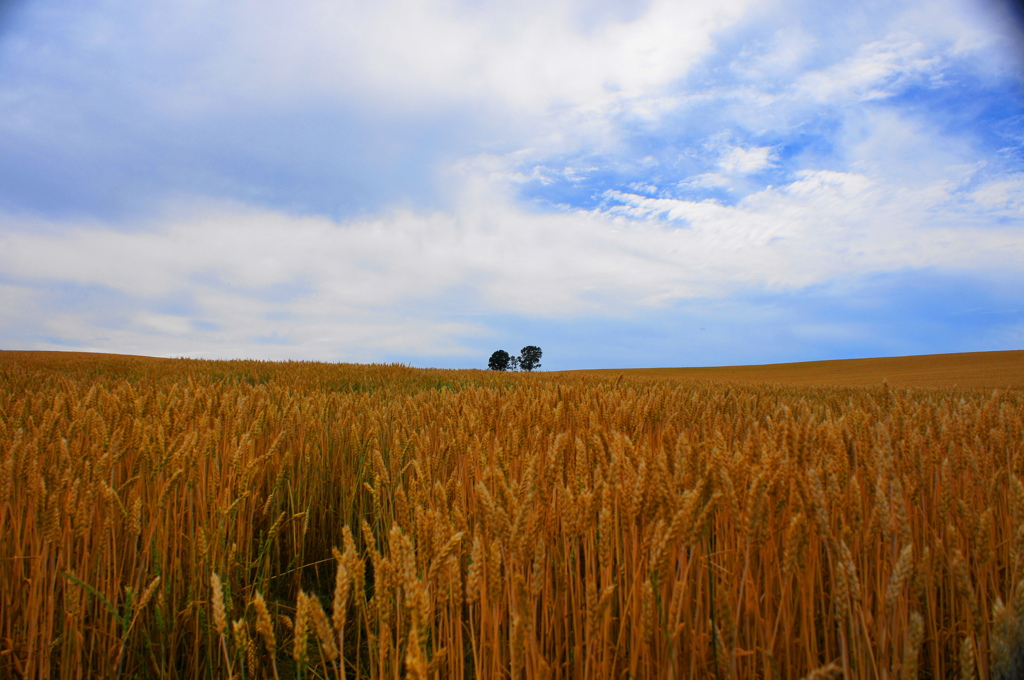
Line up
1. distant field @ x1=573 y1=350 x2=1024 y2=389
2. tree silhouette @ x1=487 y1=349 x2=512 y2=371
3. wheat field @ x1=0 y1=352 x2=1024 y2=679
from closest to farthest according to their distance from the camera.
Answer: wheat field @ x1=0 y1=352 x2=1024 y2=679 → distant field @ x1=573 y1=350 x2=1024 y2=389 → tree silhouette @ x1=487 y1=349 x2=512 y2=371

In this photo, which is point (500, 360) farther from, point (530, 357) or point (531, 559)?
point (531, 559)

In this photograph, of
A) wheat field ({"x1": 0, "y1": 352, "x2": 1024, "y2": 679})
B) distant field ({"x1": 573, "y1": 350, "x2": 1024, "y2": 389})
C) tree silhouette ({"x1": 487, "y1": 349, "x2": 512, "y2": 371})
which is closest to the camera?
wheat field ({"x1": 0, "y1": 352, "x2": 1024, "y2": 679})

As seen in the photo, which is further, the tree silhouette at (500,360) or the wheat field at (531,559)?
the tree silhouette at (500,360)

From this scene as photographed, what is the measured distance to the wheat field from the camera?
1134 mm

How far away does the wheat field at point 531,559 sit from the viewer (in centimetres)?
113

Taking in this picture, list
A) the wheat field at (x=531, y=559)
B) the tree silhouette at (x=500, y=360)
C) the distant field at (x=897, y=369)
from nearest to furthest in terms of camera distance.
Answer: the wheat field at (x=531, y=559), the distant field at (x=897, y=369), the tree silhouette at (x=500, y=360)

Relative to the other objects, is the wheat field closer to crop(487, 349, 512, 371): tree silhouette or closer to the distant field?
the distant field

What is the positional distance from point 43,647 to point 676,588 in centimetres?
186

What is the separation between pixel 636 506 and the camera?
4.27ft

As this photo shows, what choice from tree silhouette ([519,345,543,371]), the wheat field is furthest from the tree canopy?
the wheat field

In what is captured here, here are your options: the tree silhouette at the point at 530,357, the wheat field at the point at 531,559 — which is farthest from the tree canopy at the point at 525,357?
the wheat field at the point at 531,559

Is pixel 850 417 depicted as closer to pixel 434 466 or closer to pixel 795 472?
pixel 795 472

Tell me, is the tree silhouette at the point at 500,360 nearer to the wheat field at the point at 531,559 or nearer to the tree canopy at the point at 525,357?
the tree canopy at the point at 525,357

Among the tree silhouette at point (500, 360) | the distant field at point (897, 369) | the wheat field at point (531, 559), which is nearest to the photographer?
the wheat field at point (531, 559)
